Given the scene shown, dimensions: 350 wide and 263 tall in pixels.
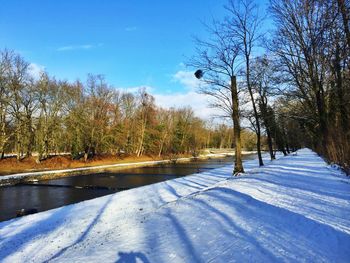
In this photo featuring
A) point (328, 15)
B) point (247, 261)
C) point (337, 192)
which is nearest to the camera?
point (247, 261)

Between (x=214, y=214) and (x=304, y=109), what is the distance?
70.1 feet

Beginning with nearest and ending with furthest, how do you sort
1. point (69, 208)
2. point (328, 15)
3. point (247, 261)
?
point (247, 261) → point (328, 15) → point (69, 208)

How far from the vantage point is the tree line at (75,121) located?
39.5 m

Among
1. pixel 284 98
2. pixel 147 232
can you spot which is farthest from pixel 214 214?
pixel 284 98

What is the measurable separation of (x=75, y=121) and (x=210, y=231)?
41562 mm

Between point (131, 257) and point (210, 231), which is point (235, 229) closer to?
point (210, 231)

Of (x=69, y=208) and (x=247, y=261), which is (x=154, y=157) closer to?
(x=69, y=208)

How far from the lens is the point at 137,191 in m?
15.7

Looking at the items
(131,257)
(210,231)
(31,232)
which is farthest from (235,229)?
(31,232)

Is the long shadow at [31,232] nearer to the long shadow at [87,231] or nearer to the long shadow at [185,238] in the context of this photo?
the long shadow at [87,231]

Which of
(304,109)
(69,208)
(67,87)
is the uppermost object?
(67,87)

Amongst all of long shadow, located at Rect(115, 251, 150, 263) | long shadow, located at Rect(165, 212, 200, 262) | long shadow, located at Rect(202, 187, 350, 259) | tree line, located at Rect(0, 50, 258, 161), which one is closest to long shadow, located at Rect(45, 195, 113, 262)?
long shadow, located at Rect(115, 251, 150, 263)

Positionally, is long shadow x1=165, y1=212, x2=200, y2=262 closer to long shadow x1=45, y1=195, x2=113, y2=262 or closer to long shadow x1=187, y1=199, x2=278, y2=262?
long shadow x1=187, y1=199, x2=278, y2=262

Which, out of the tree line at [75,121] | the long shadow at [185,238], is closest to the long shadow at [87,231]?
the long shadow at [185,238]
